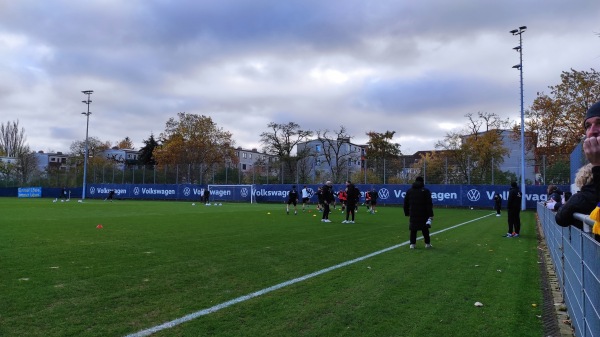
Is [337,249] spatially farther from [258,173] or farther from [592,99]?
[258,173]

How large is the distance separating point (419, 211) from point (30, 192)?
205 feet

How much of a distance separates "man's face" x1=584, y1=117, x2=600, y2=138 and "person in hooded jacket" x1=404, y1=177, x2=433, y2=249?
29.4 ft

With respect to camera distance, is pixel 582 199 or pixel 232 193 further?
pixel 232 193

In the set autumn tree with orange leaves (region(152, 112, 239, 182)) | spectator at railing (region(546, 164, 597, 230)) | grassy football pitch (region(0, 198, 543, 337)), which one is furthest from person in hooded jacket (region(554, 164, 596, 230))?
autumn tree with orange leaves (region(152, 112, 239, 182))

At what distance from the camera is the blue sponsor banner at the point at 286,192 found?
116ft

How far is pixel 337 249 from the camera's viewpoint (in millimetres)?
10859

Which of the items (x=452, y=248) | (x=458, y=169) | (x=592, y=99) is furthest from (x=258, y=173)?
(x=452, y=248)

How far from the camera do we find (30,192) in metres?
59.8

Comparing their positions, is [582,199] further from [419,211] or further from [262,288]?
[419,211]

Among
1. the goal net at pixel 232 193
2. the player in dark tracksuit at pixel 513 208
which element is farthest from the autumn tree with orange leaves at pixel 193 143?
the player in dark tracksuit at pixel 513 208

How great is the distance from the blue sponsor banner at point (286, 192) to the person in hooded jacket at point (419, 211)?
2081 cm

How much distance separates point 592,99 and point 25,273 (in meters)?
40.1

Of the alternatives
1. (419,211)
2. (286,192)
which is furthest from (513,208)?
(286,192)

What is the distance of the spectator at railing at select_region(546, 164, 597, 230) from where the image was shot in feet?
10.8
